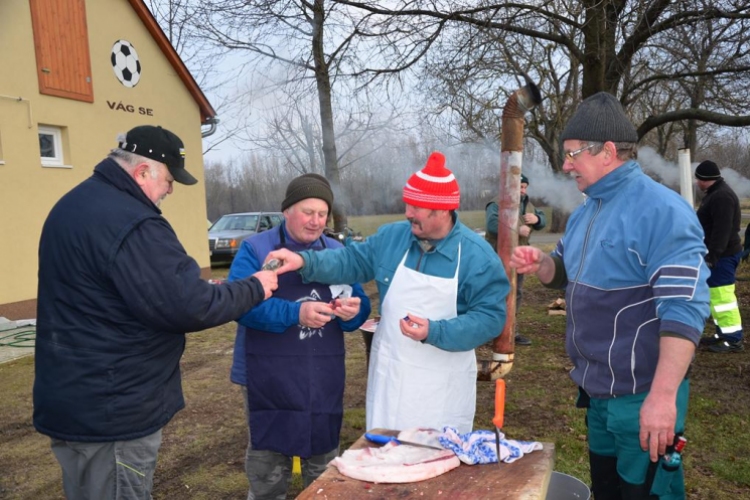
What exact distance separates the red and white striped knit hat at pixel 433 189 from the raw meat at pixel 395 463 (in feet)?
3.50

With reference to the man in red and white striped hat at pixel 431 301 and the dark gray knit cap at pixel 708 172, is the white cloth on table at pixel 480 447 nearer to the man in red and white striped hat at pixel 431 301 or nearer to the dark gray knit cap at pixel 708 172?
the man in red and white striped hat at pixel 431 301

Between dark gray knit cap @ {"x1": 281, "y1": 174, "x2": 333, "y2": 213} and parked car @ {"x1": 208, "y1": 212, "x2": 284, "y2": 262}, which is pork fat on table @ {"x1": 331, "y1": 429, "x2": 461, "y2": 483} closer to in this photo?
dark gray knit cap @ {"x1": 281, "y1": 174, "x2": 333, "y2": 213}

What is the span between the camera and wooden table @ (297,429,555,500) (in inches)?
73.5

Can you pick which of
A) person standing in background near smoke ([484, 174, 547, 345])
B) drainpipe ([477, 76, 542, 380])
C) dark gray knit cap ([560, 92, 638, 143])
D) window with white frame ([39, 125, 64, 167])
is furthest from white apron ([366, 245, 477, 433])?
window with white frame ([39, 125, 64, 167])

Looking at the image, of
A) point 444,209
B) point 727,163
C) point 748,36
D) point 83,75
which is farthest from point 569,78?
point 444,209

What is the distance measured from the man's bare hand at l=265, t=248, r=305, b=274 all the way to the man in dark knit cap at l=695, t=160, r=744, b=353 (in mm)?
5330

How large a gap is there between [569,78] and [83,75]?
19122mm

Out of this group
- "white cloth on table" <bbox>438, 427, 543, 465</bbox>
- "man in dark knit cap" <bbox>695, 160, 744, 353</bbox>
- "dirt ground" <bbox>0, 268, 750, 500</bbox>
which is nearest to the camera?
"white cloth on table" <bbox>438, 427, 543, 465</bbox>

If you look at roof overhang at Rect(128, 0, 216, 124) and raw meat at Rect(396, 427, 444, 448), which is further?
roof overhang at Rect(128, 0, 216, 124)

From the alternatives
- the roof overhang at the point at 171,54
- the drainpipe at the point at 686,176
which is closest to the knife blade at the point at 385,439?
the drainpipe at the point at 686,176

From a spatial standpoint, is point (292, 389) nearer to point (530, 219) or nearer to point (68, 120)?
point (530, 219)

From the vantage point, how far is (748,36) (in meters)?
8.05

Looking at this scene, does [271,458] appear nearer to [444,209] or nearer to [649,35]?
[444,209]

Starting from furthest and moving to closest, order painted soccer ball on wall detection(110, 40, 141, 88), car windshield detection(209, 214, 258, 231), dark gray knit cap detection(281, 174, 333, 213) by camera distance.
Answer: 1. car windshield detection(209, 214, 258, 231)
2. painted soccer ball on wall detection(110, 40, 141, 88)
3. dark gray knit cap detection(281, 174, 333, 213)
